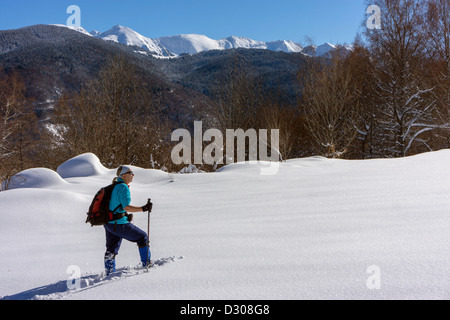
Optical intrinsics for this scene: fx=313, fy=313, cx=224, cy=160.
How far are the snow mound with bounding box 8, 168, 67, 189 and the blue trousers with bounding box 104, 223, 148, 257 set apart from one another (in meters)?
6.39

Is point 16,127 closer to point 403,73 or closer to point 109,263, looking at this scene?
point 109,263

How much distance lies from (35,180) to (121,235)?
7.10 metres

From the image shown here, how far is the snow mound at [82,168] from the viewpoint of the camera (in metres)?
11.4

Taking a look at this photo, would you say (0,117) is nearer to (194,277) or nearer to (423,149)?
(194,277)

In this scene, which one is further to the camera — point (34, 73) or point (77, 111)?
point (34, 73)

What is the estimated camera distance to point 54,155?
19719mm

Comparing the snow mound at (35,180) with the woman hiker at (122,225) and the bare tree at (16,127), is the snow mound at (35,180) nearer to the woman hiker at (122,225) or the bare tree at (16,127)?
the woman hiker at (122,225)

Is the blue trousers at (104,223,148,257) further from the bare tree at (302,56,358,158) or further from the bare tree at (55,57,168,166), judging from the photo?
the bare tree at (55,57,168,166)

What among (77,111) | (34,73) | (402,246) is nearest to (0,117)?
(77,111)

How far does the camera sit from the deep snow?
9.68 ft

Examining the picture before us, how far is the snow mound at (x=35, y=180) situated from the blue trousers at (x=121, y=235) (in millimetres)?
6390

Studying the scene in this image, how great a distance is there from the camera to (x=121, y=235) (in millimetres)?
3832
